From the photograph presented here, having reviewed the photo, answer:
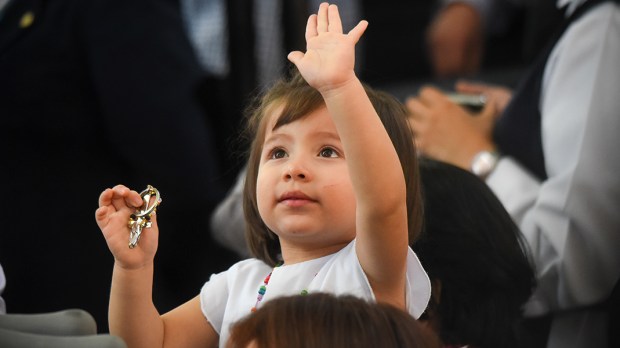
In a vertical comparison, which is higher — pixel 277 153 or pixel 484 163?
pixel 277 153

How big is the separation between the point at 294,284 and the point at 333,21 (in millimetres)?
360

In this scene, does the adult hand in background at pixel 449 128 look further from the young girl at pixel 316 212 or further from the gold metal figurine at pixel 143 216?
the gold metal figurine at pixel 143 216

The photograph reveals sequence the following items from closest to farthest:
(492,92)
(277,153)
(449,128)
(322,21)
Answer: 1. (322,21)
2. (277,153)
3. (449,128)
4. (492,92)

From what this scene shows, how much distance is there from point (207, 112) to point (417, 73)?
961 mm

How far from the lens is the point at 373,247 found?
1336mm

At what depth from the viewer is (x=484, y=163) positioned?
2348mm

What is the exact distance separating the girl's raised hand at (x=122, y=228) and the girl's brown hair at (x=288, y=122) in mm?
225

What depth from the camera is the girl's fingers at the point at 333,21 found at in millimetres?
1370

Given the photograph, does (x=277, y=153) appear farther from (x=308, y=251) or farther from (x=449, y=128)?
(x=449, y=128)

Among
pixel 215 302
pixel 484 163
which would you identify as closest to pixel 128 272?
pixel 215 302

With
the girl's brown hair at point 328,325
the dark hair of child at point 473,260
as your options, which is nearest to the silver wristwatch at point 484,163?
the dark hair of child at point 473,260

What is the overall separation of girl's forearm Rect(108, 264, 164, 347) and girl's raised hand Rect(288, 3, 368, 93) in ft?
1.15

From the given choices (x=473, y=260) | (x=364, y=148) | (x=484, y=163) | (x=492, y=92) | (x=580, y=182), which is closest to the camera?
(x=364, y=148)

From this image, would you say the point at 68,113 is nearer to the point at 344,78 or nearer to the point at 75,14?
the point at 75,14
